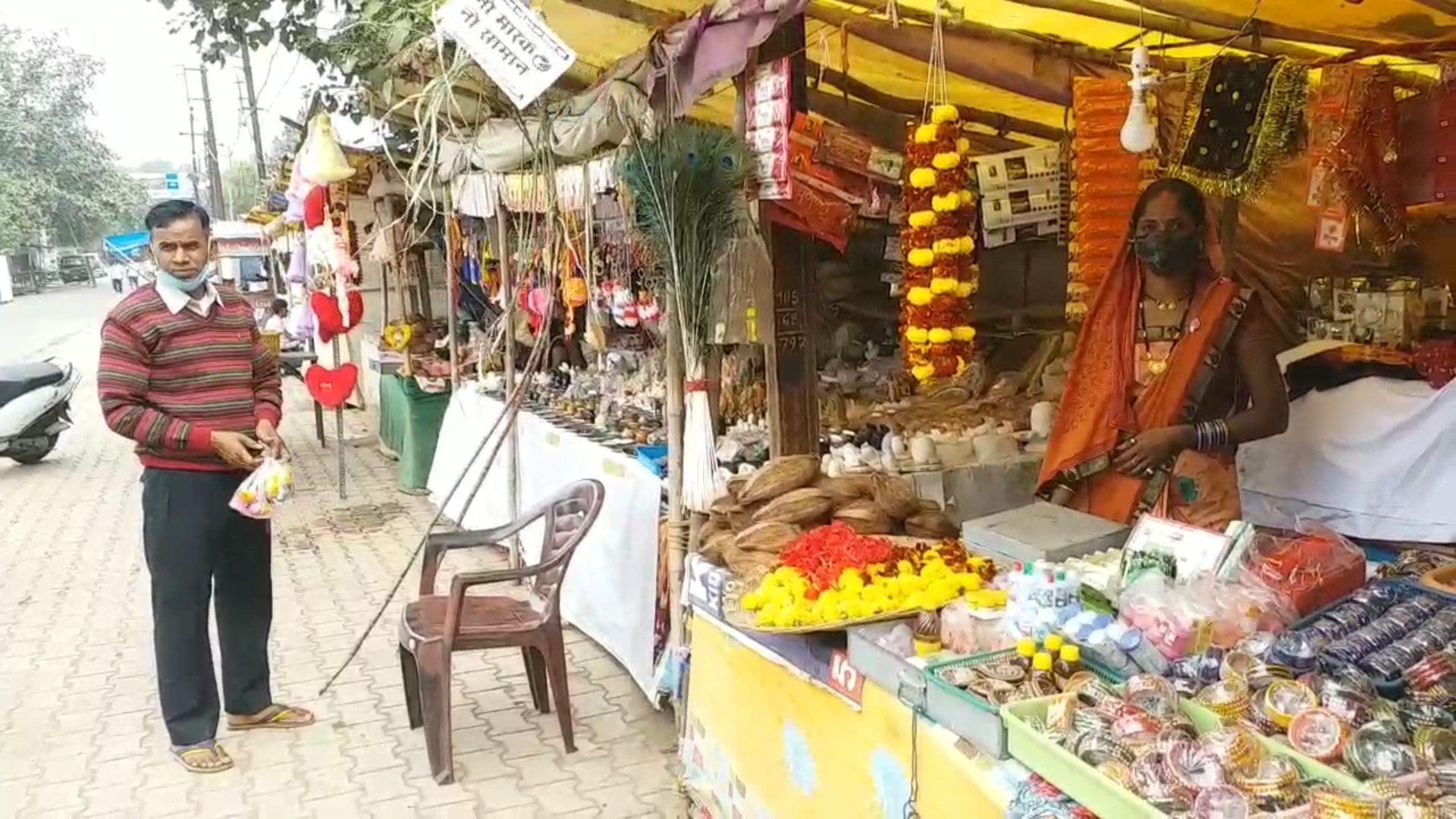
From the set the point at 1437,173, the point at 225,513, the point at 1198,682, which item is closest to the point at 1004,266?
the point at 1437,173

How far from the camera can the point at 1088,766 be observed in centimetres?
158

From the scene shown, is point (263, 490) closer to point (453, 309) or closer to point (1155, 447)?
point (1155, 447)

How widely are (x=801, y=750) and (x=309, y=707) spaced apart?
2544 millimetres

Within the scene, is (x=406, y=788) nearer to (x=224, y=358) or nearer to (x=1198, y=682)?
(x=224, y=358)

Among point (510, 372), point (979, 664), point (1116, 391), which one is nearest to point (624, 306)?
point (510, 372)

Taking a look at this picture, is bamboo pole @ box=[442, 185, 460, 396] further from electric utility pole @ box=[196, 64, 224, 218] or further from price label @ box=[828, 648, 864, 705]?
electric utility pole @ box=[196, 64, 224, 218]

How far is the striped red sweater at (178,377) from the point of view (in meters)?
3.45

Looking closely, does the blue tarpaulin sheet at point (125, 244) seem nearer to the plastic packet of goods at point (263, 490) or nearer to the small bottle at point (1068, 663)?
the plastic packet of goods at point (263, 490)

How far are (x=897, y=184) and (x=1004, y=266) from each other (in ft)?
11.8

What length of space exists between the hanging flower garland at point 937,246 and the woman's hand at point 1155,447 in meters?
0.62

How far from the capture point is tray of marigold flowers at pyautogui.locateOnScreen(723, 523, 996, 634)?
234 centimetres

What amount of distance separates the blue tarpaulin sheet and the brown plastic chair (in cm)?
2970

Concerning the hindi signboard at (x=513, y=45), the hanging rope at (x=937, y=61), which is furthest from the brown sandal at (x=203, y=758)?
the hanging rope at (x=937, y=61)

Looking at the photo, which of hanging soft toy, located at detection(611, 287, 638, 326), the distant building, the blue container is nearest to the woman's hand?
the blue container
